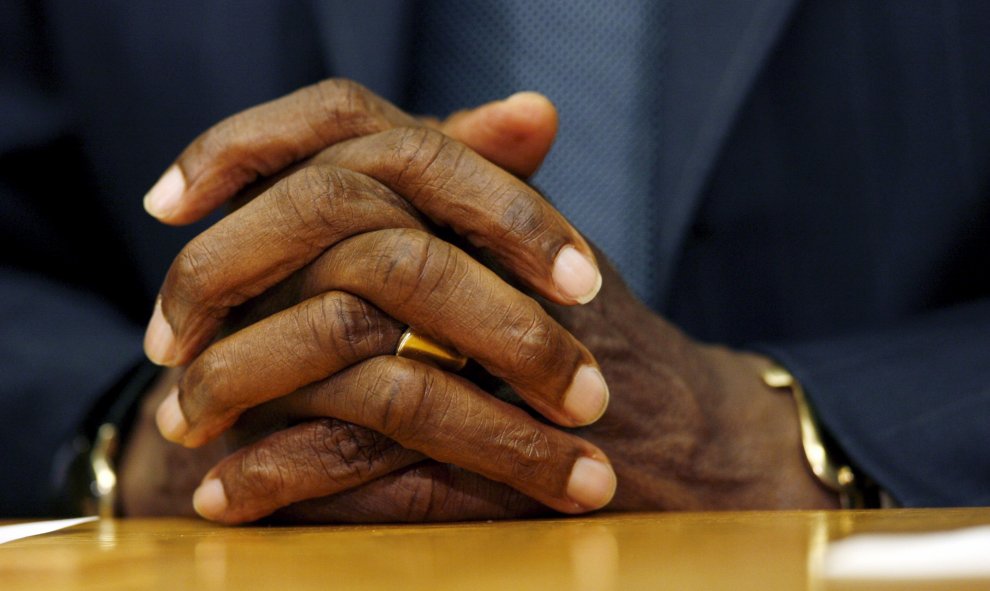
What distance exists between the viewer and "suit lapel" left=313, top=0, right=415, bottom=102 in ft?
2.62

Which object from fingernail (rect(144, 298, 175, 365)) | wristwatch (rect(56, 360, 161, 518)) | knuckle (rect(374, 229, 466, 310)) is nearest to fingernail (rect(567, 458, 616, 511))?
knuckle (rect(374, 229, 466, 310))

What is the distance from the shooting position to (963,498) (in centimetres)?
59

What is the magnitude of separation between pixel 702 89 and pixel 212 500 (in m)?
0.56

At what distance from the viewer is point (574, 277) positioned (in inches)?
18.9

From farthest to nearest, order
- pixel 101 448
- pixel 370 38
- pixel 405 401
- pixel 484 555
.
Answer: pixel 370 38
pixel 101 448
pixel 405 401
pixel 484 555

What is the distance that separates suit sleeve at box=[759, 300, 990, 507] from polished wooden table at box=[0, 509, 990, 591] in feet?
0.59

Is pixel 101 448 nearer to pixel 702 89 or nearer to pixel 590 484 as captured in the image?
pixel 590 484

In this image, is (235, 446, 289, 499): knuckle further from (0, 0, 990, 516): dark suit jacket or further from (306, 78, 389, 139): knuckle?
(0, 0, 990, 516): dark suit jacket

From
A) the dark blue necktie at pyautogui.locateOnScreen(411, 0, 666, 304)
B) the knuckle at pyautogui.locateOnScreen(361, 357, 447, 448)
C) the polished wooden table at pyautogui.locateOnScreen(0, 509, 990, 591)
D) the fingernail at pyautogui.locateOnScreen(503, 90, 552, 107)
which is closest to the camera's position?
the polished wooden table at pyautogui.locateOnScreen(0, 509, 990, 591)

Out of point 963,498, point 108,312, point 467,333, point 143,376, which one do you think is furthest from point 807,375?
point 108,312

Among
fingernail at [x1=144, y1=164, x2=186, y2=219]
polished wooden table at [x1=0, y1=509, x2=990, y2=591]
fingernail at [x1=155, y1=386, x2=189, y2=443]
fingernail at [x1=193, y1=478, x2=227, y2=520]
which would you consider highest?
fingernail at [x1=144, y1=164, x2=186, y2=219]

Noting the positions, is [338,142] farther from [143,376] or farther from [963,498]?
[963,498]

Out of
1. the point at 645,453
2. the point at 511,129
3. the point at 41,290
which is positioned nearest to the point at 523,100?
the point at 511,129

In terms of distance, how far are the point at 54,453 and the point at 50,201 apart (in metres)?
0.33
